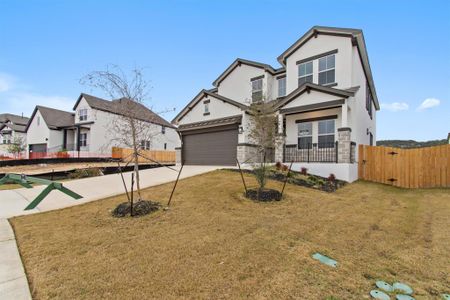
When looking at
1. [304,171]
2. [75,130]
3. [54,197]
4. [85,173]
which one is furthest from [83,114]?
[304,171]

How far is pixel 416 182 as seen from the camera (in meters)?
11.3

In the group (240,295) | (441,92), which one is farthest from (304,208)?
(441,92)

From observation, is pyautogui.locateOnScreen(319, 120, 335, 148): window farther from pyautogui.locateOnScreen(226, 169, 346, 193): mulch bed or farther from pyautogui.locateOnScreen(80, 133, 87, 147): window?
pyautogui.locateOnScreen(80, 133, 87, 147): window

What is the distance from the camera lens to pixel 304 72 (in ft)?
46.5

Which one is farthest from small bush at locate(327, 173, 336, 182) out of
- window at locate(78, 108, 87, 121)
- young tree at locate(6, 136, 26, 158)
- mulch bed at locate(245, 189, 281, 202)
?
young tree at locate(6, 136, 26, 158)

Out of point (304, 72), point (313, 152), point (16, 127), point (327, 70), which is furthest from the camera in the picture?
point (16, 127)

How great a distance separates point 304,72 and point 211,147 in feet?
26.8

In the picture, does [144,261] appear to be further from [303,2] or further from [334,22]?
[334,22]

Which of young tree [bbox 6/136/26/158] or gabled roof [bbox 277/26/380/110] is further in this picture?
young tree [bbox 6/136/26/158]

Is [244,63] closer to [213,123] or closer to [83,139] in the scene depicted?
[213,123]

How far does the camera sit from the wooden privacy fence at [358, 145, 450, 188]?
10.8 meters

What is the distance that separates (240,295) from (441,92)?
76.0 feet

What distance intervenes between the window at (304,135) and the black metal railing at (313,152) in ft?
0.55

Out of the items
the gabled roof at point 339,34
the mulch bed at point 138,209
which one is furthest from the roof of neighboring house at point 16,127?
the gabled roof at point 339,34
